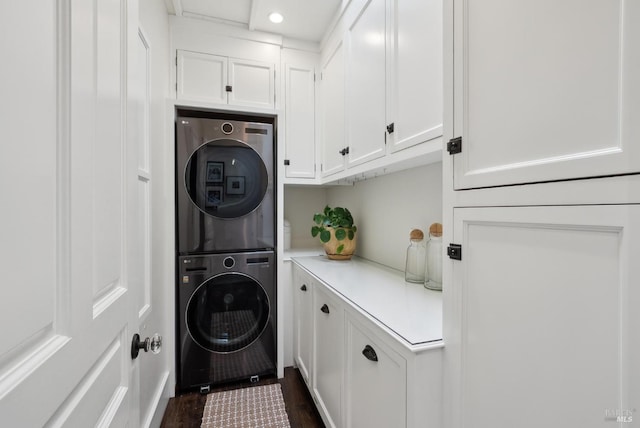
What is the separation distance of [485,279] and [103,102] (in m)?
0.98

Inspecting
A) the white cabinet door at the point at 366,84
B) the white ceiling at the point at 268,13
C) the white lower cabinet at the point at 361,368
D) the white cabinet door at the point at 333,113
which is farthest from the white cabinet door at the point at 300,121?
the white lower cabinet at the point at 361,368

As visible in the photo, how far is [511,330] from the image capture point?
0.64 m

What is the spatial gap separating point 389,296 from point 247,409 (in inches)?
48.4

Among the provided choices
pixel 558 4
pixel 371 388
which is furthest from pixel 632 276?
pixel 371 388

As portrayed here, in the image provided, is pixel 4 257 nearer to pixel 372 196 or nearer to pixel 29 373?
pixel 29 373

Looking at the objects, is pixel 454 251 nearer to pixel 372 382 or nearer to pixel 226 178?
pixel 372 382

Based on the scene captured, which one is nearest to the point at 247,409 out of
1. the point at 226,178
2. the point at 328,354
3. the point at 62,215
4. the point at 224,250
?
the point at 328,354

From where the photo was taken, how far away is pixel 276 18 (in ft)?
6.56

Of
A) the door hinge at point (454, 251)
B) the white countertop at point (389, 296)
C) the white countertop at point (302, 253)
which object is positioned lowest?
the white countertop at point (389, 296)

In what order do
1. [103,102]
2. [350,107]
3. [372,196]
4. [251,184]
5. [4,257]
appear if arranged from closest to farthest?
1. [4,257]
2. [103,102]
3. [350,107]
4. [251,184]
5. [372,196]

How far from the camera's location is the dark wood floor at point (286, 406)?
164 centimetres

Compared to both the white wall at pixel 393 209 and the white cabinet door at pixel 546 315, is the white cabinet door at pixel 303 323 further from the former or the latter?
the white cabinet door at pixel 546 315

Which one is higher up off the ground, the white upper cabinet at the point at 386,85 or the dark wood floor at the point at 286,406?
the white upper cabinet at the point at 386,85

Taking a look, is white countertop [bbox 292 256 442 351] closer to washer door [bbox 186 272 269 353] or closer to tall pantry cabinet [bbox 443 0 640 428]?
tall pantry cabinet [bbox 443 0 640 428]
